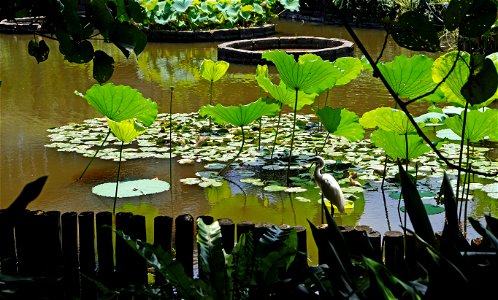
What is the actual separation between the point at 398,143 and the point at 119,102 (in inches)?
62.6

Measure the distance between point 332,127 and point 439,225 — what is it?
0.92m

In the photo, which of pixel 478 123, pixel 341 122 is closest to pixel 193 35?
pixel 341 122

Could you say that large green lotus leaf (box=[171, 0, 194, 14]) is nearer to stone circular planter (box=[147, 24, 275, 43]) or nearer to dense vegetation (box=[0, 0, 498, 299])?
stone circular planter (box=[147, 24, 275, 43])

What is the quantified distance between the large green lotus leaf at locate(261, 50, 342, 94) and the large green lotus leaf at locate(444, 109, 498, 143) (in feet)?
3.06

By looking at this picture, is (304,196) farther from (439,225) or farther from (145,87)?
(145,87)

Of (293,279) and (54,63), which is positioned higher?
(293,279)

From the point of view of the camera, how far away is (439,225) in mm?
4152

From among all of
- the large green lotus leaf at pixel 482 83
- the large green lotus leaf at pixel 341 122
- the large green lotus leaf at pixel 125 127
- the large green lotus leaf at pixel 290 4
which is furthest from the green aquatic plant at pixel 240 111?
the large green lotus leaf at pixel 290 4

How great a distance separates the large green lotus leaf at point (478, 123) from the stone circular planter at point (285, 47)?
6.44 metres

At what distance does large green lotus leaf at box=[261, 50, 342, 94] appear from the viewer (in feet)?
14.8

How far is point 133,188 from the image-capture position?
15.9 feet

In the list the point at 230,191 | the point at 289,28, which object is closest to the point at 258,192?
the point at 230,191

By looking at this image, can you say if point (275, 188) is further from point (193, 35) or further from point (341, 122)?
point (193, 35)

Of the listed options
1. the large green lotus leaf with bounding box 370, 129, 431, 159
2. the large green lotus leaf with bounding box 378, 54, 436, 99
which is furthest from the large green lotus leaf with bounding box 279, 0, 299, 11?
the large green lotus leaf with bounding box 370, 129, 431, 159
